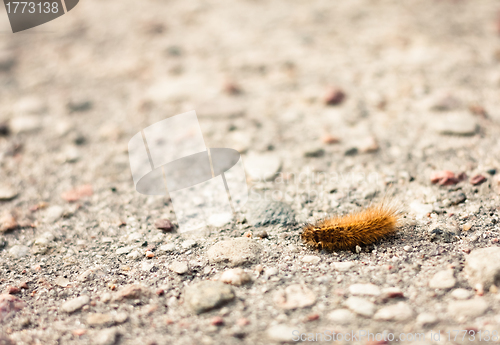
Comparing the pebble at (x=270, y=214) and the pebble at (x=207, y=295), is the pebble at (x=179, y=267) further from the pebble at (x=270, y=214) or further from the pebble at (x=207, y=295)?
the pebble at (x=270, y=214)

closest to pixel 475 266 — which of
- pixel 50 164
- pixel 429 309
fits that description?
pixel 429 309

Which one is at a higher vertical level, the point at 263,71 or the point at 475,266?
the point at 263,71

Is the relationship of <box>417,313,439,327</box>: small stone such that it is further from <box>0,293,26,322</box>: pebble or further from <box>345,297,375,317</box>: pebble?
<box>0,293,26,322</box>: pebble

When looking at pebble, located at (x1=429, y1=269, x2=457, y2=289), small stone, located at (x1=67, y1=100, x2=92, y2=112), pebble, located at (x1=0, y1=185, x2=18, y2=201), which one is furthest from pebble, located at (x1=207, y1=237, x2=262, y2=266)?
small stone, located at (x1=67, y1=100, x2=92, y2=112)

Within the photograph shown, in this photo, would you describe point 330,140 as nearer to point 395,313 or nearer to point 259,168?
point 259,168

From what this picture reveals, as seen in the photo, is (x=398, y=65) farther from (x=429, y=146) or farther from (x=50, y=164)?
(x=50, y=164)

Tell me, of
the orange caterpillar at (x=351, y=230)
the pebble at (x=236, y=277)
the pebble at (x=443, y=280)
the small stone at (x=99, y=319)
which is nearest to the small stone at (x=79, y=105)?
the small stone at (x=99, y=319)

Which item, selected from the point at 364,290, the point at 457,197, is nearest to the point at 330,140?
the point at 457,197
